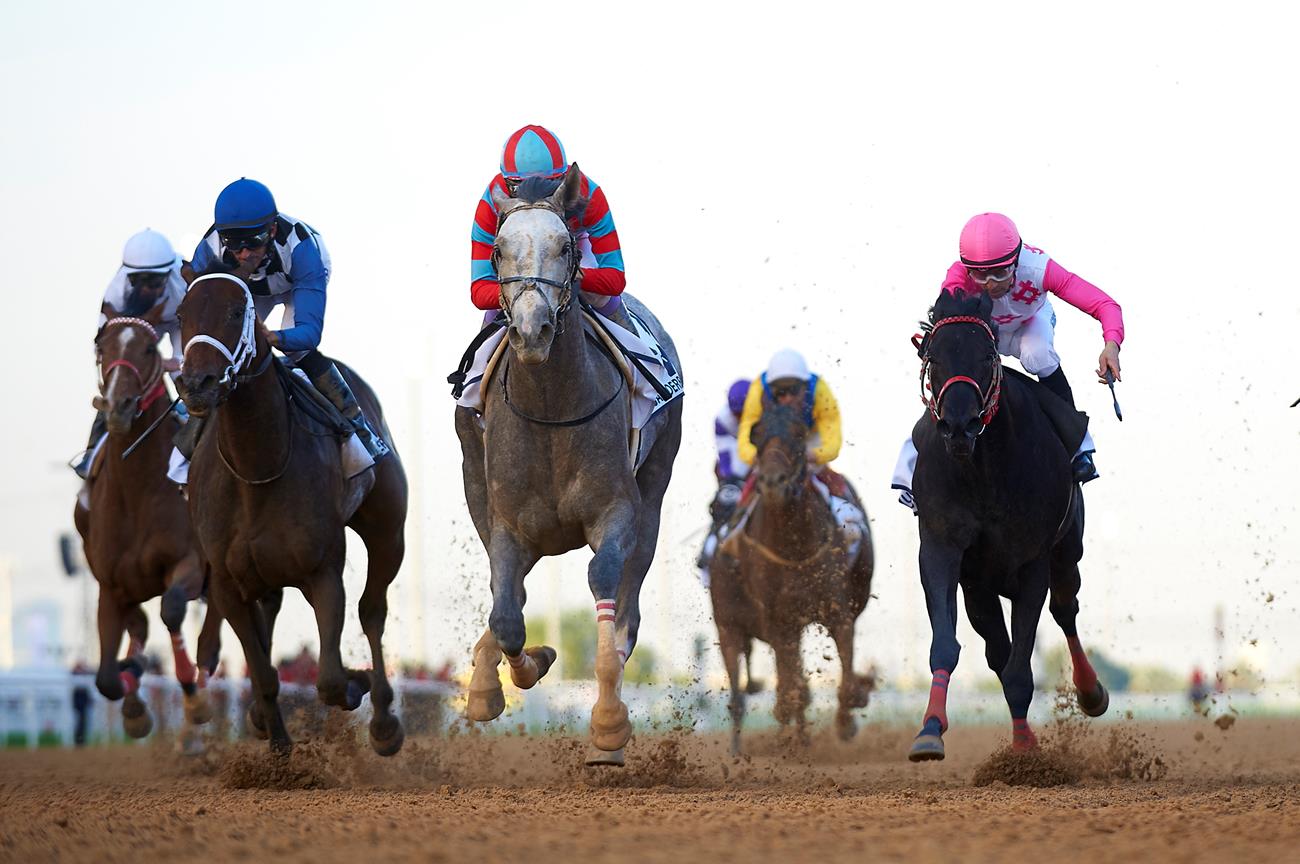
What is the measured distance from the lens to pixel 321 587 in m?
→ 10.3

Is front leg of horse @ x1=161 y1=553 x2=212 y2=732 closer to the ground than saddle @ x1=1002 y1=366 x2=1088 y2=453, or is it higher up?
closer to the ground

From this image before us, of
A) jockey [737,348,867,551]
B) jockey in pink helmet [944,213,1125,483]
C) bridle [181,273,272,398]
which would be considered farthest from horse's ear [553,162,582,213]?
jockey [737,348,867,551]

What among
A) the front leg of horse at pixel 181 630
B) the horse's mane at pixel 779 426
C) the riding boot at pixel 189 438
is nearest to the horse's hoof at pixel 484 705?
the riding boot at pixel 189 438

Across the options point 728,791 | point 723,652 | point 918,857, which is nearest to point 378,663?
point 728,791

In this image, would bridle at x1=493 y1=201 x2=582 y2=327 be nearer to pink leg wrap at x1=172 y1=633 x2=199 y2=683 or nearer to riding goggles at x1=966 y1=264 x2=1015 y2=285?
riding goggles at x1=966 y1=264 x2=1015 y2=285

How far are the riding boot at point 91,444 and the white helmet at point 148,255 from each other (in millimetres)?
1060

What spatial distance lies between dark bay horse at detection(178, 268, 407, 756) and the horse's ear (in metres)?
1.77

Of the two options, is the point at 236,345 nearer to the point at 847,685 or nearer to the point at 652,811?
the point at 652,811

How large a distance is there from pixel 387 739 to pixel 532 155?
153 inches

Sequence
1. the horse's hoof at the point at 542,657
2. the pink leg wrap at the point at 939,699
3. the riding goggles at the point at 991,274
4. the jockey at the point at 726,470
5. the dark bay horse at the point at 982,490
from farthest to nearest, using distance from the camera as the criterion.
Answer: the jockey at the point at 726,470 < the riding goggles at the point at 991,274 < the horse's hoof at the point at 542,657 < the dark bay horse at the point at 982,490 < the pink leg wrap at the point at 939,699

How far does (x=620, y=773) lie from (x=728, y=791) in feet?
2.75

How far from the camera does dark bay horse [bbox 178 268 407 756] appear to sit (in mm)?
9570

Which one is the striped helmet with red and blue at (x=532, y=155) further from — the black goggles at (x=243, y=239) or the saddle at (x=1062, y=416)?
the saddle at (x=1062, y=416)

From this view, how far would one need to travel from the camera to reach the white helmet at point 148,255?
42.3 feet
